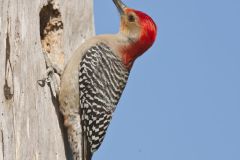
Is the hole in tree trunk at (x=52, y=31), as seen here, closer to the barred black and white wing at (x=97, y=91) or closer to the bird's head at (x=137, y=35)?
the barred black and white wing at (x=97, y=91)

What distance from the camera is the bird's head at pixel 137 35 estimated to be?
553 centimetres

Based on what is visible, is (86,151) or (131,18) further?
(131,18)

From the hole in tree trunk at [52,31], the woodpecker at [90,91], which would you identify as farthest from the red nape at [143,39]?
the hole in tree trunk at [52,31]

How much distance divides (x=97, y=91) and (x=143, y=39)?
75 cm

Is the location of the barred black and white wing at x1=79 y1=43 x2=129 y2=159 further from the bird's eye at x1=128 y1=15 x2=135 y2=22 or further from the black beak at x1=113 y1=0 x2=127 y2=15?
the black beak at x1=113 y1=0 x2=127 y2=15

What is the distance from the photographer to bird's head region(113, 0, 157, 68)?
218 inches

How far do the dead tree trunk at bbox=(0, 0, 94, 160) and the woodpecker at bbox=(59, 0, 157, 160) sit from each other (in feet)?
0.33

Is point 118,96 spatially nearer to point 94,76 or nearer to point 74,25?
point 94,76

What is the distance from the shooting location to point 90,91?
199 inches

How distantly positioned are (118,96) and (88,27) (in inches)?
26.8

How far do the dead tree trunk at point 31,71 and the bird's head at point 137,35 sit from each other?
47 cm

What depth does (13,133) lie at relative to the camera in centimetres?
421

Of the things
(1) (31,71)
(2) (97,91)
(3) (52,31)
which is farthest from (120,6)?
(1) (31,71)

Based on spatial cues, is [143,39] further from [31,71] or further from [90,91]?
[31,71]
